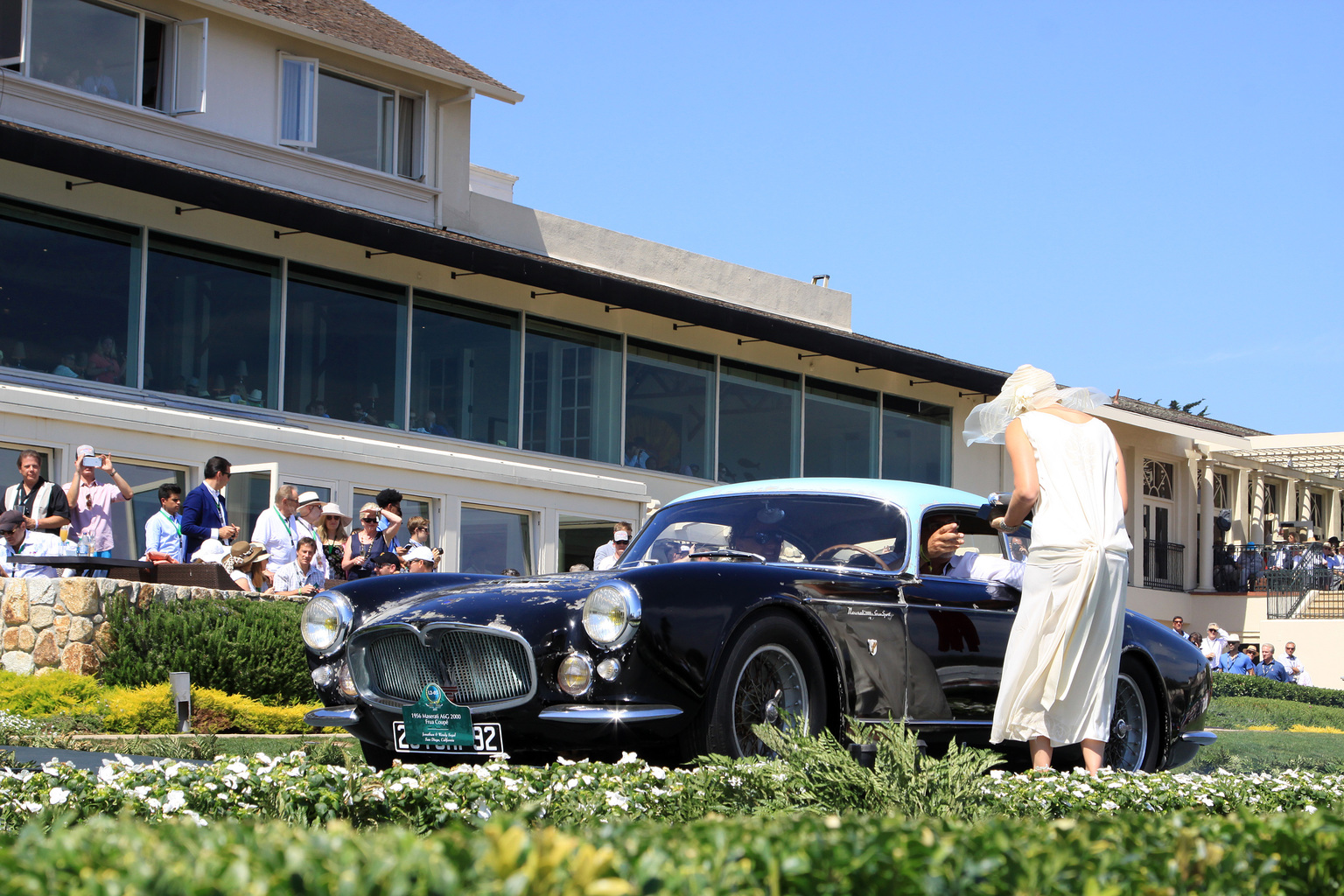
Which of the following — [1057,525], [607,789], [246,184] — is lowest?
[607,789]

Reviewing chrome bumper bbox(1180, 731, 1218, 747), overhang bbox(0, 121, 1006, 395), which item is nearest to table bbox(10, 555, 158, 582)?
overhang bbox(0, 121, 1006, 395)

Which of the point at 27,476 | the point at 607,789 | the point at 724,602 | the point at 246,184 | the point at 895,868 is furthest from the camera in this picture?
the point at 246,184

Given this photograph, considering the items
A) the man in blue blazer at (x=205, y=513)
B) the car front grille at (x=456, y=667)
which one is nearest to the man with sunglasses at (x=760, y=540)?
the car front grille at (x=456, y=667)

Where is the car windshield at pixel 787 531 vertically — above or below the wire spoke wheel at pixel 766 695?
above

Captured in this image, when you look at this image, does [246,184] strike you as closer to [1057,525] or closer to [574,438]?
[574,438]

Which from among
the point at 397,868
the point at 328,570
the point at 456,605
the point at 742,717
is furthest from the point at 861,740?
the point at 328,570

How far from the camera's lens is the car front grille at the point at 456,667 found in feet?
19.3

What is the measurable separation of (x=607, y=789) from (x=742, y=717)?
1.47 metres

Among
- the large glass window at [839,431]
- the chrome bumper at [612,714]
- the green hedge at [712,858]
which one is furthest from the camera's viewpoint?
the large glass window at [839,431]

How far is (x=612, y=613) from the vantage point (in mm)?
5719

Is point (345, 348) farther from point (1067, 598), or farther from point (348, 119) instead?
point (1067, 598)

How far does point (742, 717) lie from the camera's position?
5.91m

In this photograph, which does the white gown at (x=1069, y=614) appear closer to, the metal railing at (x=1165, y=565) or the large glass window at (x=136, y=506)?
the large glass window at (x=136, y=506)

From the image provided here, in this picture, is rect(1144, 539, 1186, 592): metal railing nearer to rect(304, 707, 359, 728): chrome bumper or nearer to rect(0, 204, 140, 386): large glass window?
rect(0, 204, 140, 386): large glass window
